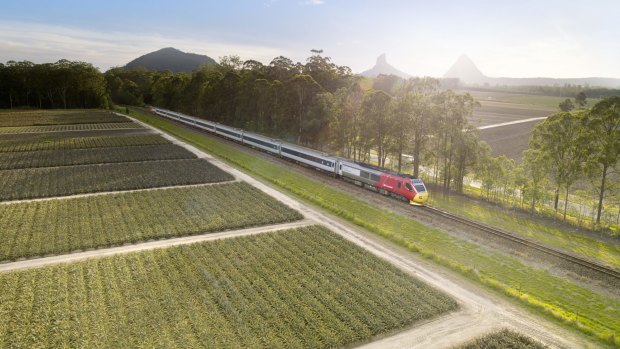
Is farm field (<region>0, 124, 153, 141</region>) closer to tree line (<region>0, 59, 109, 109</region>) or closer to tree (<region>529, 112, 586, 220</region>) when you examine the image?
tree line (<region>0, 59, 109, 109</region>)

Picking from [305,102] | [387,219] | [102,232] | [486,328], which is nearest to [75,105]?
[305,102]

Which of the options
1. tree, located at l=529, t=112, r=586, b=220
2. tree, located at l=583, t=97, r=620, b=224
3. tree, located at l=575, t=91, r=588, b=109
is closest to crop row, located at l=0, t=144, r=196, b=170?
tree, located at l=529, t=112, r=586, b=220

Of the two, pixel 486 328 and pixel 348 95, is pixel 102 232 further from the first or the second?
pixel 348 95

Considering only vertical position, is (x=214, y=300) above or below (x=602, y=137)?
below

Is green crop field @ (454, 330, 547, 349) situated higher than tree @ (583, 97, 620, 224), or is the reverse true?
tree @ (583, 97, 620, 224)

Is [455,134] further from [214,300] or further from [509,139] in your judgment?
[509,139]

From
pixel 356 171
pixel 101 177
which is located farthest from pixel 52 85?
pixel 356 171

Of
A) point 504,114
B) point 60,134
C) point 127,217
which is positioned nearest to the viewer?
point 127,217
